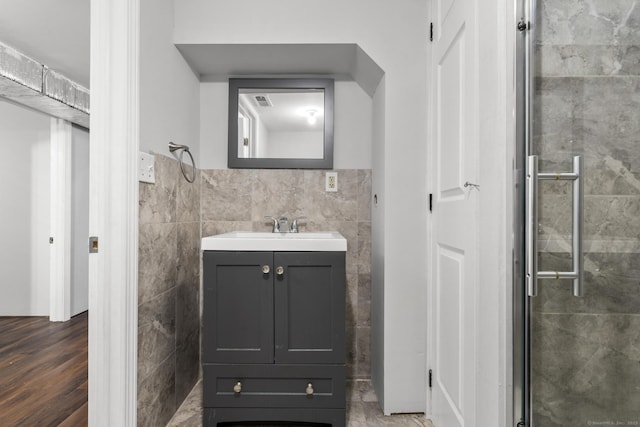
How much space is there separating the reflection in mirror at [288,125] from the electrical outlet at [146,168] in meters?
0.70

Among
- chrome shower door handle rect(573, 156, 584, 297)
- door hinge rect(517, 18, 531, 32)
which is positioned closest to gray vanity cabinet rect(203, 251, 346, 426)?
chrome shower door handle rect(573, 156, 584, 297)

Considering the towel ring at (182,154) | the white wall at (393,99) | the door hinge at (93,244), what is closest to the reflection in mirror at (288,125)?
the towel ring at (182,154)

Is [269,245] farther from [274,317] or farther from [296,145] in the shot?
[296,145]

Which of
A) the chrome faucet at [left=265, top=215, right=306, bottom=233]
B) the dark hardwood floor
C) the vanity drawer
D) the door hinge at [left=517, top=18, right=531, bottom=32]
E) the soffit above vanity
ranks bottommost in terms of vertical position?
the dark hardwood floor

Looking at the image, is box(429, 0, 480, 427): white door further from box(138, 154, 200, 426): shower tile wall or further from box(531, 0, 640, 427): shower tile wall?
box(138, 154, 200, 426): shower tile wall

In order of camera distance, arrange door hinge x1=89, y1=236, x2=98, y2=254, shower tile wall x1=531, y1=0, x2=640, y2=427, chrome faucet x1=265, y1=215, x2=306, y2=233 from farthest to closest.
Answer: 1. chrome faucet x1=265, y1=215, x2=306, y2=233
2. door hinge x1=89, y1=236, x2=98, y2=254
3. shower tile wall x1=531, y1=0, x2=640, y2=427

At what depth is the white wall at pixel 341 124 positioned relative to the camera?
2186mm

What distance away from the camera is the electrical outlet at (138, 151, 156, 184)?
1425 millimetres

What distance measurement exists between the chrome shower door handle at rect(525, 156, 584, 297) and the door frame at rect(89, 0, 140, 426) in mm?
1332

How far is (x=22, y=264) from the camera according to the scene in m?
3.65

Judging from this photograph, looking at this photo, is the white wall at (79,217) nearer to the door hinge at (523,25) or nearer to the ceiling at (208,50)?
the ceiling at (208,50)

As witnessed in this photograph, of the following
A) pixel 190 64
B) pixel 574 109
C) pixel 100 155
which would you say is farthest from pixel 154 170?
pixel 574 109

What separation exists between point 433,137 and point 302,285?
0.92 meters

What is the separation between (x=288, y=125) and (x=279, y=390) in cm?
142
